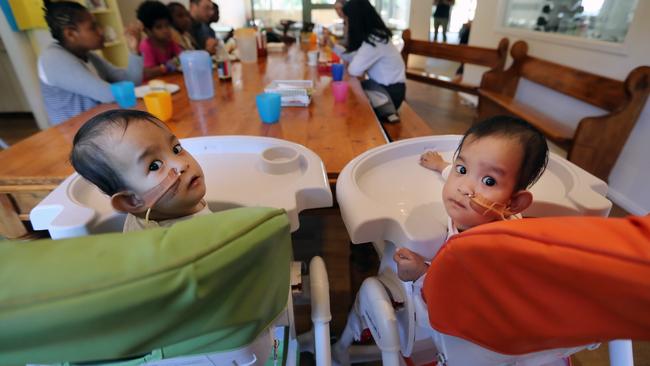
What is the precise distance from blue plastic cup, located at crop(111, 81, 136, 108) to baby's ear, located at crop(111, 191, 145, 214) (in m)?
0.97

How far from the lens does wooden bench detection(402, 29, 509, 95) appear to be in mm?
3029

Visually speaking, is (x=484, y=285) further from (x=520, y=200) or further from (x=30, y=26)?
(x=30, y=26)

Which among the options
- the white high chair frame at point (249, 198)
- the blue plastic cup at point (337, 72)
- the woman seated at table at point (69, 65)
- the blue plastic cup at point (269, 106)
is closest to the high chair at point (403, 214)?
the white high chair frame at point (249, 198)

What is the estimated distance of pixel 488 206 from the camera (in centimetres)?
65

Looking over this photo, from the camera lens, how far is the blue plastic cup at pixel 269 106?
1.24 metres

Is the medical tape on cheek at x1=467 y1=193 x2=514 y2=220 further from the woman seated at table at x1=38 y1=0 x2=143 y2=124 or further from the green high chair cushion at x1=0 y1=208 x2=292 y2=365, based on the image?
the woman seated at table at x1=38 y1=0 x2=143 y2=124

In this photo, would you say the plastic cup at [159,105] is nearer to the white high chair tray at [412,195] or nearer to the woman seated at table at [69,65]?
the woman seated at table at [69,65]

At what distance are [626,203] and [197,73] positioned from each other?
101 inches

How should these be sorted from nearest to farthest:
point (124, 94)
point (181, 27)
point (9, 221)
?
1. point (9, 221)
2. point (124, 94)
3. point (181, 27)

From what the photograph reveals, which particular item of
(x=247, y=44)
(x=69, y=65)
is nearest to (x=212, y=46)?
(x=247, y=44)

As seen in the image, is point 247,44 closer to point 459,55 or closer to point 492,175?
point 459,55

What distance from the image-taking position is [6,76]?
11.2 ft

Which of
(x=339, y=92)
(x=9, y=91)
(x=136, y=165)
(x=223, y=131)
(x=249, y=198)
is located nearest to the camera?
(x=136, y=165)

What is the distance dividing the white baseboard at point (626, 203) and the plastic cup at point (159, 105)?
8.42 feet
